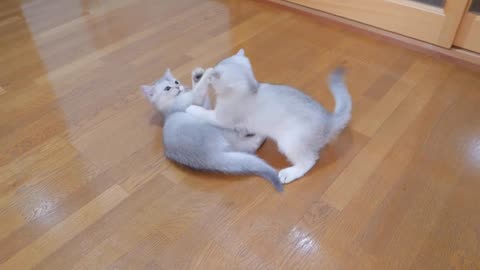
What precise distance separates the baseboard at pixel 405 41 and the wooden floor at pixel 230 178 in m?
0.05

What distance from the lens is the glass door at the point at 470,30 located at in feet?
6.09

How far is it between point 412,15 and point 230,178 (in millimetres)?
1326

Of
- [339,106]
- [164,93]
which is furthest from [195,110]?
[339,106]

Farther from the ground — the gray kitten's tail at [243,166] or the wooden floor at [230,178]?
the gray kitten's tail at [243,166]

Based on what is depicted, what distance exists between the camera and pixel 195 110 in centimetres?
152

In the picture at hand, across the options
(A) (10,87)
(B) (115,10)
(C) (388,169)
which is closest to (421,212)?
(C) (388,169)

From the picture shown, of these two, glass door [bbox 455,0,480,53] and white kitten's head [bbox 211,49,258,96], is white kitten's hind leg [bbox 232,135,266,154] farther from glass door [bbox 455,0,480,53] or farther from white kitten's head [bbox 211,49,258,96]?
glass door [bbox 455,0,480,53]

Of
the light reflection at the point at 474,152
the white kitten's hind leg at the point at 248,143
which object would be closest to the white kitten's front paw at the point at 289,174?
the white kitten's hind leg at the point at 248,143

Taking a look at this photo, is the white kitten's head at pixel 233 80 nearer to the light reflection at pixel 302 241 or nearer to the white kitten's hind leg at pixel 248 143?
the white kitten's hind leg at pixel 248 143

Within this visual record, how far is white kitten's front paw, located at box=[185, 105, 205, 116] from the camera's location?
150cm

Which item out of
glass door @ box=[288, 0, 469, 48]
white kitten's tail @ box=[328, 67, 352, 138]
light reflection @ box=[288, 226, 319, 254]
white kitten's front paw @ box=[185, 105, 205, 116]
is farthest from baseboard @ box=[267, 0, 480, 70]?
light reflection @ box=[288, 226, 319, 254]

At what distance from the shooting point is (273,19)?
2354 mm

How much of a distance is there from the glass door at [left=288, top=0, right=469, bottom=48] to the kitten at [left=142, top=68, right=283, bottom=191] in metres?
1.09

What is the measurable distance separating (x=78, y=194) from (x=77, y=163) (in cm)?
16
